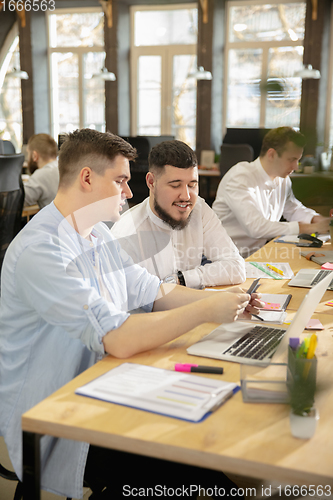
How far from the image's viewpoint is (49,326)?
126 cm

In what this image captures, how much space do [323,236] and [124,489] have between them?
2170 millimetres

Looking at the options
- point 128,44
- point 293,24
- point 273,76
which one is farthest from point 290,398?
point 128,44

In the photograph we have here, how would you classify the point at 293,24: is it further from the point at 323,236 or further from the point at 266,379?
the point at 266,379

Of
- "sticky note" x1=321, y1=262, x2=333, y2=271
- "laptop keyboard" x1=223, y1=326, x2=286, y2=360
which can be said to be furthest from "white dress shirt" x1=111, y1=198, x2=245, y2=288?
"laptop keyboard" x1=223, y1=326, x2=286, y2=360

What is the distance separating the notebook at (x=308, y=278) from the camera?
1.95 meters

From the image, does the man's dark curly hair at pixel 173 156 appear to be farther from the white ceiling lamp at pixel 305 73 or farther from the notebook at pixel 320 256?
the notebook at pixel 320 256

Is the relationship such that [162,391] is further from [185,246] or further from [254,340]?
[185,246]

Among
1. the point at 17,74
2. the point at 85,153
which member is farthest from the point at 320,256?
the point at 17,74

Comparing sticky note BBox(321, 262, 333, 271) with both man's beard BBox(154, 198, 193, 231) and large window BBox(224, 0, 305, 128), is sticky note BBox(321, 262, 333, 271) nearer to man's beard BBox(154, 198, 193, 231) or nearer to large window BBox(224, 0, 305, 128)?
man's beard BBox(154, 198, 193, 231)

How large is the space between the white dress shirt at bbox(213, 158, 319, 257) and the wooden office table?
213 centimetres

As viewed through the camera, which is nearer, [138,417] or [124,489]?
[138,417]

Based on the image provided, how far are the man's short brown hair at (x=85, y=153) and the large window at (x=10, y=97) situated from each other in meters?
8.95

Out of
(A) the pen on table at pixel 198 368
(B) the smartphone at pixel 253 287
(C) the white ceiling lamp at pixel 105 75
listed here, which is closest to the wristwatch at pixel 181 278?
(B) the smartphone at pixel 253 287

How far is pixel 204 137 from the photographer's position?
836 centimetres
